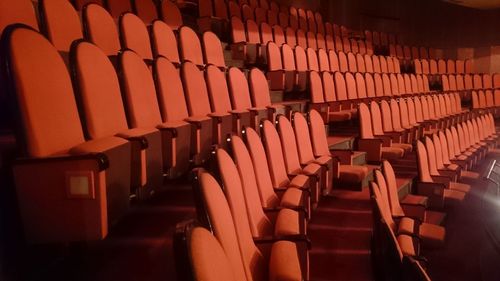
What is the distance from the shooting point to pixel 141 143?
414mm

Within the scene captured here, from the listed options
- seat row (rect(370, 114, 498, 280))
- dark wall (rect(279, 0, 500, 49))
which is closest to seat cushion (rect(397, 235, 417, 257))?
seat row (rect(370, 114, 498, 280))

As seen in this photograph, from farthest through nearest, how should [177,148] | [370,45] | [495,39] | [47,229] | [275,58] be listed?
[495,39] < [370,45] < [275,58] < [177,148] < [47,229]

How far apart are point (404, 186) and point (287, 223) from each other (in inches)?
21.7

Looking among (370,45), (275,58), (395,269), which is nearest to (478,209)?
(275,58)

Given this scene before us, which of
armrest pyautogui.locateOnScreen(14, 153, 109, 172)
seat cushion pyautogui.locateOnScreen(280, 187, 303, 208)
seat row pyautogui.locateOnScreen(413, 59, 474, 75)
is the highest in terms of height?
seat row pyautogui.locateOnScreen(413, 59, 474, 75)

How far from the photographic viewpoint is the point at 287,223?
1.45ft

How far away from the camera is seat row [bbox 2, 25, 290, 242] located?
1.01ft

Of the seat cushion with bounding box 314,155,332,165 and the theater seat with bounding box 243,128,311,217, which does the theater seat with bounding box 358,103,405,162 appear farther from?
the theater seat with bounding box 243,128,311,217

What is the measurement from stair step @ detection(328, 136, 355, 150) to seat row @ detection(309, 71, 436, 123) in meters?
0.06

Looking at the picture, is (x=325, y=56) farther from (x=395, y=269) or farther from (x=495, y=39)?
(x=495, y=39)

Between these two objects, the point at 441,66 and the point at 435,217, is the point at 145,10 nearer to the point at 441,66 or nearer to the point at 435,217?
the point at 435,217

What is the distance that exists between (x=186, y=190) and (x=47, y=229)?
27 cm

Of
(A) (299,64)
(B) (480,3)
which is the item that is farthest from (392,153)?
(B) (480,3)

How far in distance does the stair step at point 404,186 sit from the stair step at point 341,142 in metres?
0.14
